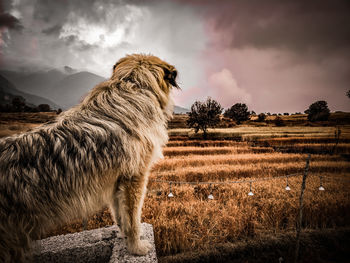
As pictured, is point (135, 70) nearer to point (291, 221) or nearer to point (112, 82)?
point (112, 82)

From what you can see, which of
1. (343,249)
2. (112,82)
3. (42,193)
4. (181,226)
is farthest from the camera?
(181,226)

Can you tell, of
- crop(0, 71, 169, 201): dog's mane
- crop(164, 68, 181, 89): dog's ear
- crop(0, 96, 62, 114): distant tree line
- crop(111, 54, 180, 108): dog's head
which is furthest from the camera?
crop(0, 96, 62, 114): distant tree line

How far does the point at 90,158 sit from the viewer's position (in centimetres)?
134

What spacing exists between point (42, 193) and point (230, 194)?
5644 mm

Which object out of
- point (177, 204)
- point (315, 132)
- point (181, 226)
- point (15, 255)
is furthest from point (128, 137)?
point (315, 132)

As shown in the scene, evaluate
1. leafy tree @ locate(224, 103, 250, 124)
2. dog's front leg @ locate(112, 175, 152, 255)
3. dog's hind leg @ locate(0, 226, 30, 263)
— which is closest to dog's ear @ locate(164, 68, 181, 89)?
dog's front leg @ locate(112, 175, 152, 255)

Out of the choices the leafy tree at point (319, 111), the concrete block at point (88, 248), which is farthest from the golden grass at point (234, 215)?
the leafy tree at point (319, 111)

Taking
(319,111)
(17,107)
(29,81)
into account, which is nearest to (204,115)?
(319,111)

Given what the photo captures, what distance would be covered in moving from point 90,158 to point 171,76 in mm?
1445

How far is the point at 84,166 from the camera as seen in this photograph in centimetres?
131

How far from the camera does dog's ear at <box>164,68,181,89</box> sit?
2.12 meters

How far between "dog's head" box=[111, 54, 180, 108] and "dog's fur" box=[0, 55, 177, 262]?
1 cm

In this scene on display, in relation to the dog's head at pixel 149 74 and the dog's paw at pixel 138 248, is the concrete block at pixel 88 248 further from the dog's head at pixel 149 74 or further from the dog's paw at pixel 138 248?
the dog's head at pixel 149 74

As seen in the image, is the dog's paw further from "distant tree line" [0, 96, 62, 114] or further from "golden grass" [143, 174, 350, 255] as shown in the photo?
"distant tree line" [0, 96, 62, 114]
